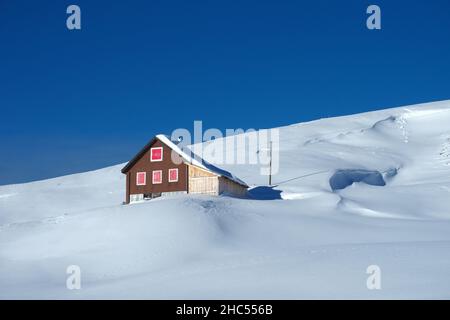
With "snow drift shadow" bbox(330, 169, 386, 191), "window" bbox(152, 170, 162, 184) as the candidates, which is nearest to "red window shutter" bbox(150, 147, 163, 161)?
"window" bbox(152, 170, 162, 184)

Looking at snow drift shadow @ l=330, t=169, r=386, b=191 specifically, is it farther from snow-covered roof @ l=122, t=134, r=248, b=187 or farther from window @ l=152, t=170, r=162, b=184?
window @ l=152, t=170, r=162, b=184

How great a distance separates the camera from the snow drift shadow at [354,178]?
5733 centimetres

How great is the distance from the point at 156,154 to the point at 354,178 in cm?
2390

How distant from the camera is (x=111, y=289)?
2169 centimetres

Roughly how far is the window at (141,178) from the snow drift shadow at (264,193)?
8.22 m

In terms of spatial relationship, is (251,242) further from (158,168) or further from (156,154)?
(156,154)

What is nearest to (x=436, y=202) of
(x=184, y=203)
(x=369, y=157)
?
(x=184, y=203)

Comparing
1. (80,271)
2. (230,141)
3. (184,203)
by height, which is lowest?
(80,271)

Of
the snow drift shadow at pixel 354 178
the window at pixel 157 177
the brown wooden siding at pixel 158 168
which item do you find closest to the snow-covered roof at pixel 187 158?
the brown wooden siding at pixel 158 168

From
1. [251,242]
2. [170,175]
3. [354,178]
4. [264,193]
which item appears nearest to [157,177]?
[170,175]

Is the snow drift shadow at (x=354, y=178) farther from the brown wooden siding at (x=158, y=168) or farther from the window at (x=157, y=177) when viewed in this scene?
the window at (x=157, y=177)

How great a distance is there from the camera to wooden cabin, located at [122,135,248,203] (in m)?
43.6
